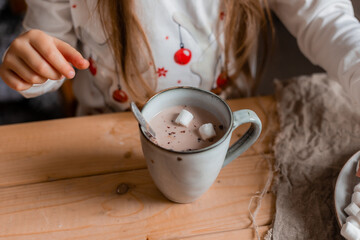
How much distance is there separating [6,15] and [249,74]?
1.20 meters

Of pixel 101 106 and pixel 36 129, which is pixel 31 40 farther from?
pixel 101 106

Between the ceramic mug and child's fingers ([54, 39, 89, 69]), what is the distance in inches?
4.1

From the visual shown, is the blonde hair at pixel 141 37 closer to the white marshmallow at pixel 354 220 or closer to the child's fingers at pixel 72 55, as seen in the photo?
the child's fingers at pixel 72 55

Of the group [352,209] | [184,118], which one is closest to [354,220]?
[352,209]

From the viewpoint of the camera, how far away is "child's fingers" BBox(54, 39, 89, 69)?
48 cm

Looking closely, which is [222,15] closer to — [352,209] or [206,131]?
[206,131]

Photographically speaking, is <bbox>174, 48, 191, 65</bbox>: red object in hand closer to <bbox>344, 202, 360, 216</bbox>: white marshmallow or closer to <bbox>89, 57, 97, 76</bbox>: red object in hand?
<bbox>89, 57, 97, 76</bbox>: red object in hand

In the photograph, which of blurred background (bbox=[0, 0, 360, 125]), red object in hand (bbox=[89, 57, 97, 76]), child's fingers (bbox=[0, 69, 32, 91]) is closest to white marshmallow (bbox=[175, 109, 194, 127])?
child's fingers (bbox=[0, 69, 32, 91])

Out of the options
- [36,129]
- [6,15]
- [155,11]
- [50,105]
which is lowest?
[50,105]

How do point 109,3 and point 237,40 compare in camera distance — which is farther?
point 237,40

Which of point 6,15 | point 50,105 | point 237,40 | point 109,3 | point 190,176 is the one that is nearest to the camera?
point 190,176

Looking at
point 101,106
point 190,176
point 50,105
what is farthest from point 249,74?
point 50,105

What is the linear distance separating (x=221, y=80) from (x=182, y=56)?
0.46ft

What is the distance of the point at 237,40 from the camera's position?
2.60 ft
